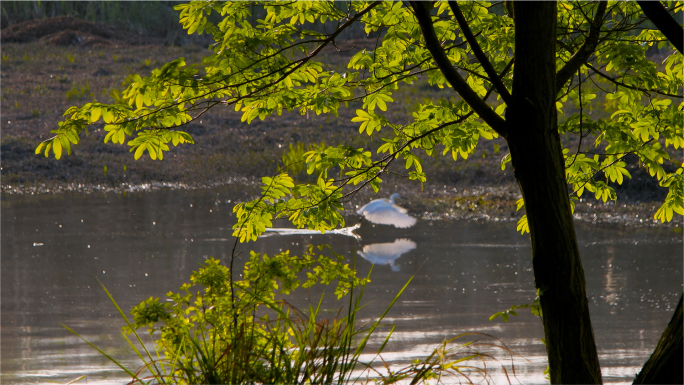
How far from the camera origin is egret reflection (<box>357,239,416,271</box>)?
8.27 meters

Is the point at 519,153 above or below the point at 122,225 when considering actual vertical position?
above

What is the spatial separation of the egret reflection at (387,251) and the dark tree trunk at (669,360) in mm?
5783

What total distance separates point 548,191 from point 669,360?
75cm

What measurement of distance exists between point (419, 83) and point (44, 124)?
45.3 feet

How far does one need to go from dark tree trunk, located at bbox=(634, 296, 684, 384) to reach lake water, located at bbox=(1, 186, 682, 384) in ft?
6.23

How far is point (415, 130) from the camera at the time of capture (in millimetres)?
3523

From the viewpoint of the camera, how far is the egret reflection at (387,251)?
827cm

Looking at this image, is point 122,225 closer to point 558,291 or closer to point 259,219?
point 259,219

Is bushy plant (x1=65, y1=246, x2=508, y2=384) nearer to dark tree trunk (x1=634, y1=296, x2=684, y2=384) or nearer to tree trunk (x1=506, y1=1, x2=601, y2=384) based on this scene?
tree trunk (x1=506, y1=1, x2=601, y2=384)

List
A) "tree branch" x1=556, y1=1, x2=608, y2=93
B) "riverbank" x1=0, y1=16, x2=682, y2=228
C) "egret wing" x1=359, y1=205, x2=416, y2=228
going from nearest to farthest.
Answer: "tree branch" x1=556, y1=1, x2=608, y2=93 < "egret wing" x1=359, y1=205, x2=416, y2=228 < "riverbank" x1=0, y1=16, x2=682, y2=228

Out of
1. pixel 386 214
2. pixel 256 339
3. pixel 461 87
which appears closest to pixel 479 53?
pixel 461 87

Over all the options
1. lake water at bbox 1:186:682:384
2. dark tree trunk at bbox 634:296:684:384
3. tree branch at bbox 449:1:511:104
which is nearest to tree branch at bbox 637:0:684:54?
tree branch at bbox 449:1:511:104

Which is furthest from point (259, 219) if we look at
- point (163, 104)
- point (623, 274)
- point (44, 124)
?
point (44, 124)

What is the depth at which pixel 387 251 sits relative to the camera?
8.82 metres
